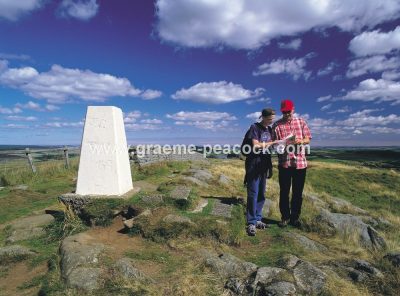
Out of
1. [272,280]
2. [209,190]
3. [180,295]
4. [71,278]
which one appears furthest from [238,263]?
[209,190]

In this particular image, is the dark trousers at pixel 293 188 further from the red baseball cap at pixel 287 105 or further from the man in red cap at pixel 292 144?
the red baseball cap at pixel 287 105

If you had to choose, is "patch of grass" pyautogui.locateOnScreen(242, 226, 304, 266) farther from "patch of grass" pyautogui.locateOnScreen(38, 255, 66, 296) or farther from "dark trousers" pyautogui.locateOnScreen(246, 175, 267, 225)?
"patch of grass" pyautogui.locateOnScreen(38, 255, 66, 296)

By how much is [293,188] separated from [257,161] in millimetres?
1137

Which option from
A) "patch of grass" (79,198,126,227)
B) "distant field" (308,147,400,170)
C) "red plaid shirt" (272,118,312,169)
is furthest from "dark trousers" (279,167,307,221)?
"distant field" (308,147,400,170)

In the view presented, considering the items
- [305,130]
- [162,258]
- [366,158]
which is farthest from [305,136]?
[366,158]

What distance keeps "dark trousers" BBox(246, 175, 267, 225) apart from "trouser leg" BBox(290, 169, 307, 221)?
0.70m

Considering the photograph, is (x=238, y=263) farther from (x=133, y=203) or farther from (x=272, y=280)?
(x=133, y=203)

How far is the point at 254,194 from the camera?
22.0ft

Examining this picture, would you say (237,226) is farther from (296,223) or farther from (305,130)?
(305,130)

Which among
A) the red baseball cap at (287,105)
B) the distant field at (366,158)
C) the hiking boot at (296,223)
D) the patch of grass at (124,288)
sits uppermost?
the red baseball cap at (287,105)

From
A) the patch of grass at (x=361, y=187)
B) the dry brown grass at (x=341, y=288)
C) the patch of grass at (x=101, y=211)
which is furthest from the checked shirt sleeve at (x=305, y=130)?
the patch of grass at (x=361, y=187)

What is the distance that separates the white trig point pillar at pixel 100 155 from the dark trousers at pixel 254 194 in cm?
296

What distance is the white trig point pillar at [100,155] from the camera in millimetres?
7570

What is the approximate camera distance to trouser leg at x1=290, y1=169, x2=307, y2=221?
6930 mm
